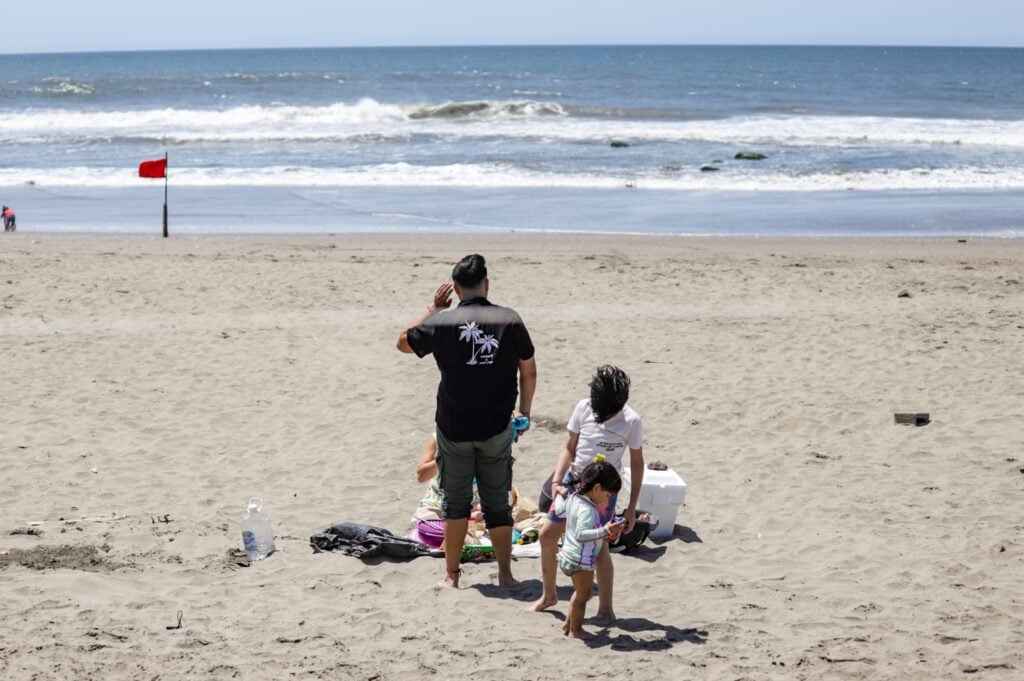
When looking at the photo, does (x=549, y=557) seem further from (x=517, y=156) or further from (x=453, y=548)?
(x=517, y=156)

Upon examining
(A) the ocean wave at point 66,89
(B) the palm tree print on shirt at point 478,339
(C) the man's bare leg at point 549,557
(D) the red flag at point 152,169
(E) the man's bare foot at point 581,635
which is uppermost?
(A) the ocean wave at point 66,89

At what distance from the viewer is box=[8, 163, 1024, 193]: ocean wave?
22.7m

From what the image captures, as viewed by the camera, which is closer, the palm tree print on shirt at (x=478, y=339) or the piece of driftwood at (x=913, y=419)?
the palm tree print on shirt at (x=478, y=339)

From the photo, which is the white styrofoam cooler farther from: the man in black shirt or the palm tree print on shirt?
the palm tree print on shirt

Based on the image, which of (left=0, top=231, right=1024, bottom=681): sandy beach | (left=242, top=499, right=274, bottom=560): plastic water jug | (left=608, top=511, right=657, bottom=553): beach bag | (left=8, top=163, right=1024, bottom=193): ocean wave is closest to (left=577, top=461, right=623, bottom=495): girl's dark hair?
(left=0, top=231, right=1024, bottom=681): sandy beach

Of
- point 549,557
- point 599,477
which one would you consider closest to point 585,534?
point 599,477

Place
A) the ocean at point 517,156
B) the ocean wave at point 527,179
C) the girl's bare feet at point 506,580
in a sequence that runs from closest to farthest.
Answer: the girl's bare feet at point 506,580, the ocean at point 517,156, the ocean wave at point 527,179

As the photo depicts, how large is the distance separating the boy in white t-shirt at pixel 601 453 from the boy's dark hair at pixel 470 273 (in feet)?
2.27

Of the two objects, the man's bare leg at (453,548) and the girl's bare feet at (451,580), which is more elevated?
the man's bare leg at (453,548)

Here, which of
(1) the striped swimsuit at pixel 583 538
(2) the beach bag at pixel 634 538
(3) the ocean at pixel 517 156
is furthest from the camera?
(3) the ocean at pixel 517 156

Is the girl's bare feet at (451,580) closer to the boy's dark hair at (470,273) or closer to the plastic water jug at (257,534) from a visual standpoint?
the plastic water jug at (257,534)

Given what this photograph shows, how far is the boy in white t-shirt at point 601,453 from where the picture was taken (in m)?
4.87

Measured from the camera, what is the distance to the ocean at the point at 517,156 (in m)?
18.3

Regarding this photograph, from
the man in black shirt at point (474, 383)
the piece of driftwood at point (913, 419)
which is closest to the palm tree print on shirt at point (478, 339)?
the man in black shirt at point (474, 383)
